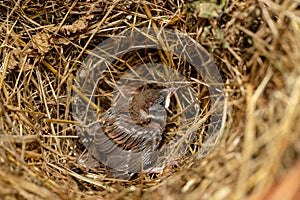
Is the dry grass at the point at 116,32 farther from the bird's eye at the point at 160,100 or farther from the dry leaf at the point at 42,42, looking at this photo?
the bird's eye at the point at 160,100

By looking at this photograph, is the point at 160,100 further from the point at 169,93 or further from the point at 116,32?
the point at 116,32

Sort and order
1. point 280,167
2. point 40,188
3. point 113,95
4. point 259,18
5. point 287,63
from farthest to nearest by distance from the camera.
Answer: point 113,95
point 259,18
point 40,188
point 287,63
point 280,167

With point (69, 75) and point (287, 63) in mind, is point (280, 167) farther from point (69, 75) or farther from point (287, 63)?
point (69, 75)

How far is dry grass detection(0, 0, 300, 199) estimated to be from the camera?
1.36m

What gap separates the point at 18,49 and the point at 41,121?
1.11 feet

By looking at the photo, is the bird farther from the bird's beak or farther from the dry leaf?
the dry leaf

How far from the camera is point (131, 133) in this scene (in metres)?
2.18

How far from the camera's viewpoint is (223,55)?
1.83 m

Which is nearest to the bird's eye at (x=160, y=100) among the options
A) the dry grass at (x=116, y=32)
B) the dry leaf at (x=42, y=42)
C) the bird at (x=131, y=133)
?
the bird at (x=131, y=133)

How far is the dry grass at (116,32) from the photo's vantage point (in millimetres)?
1361

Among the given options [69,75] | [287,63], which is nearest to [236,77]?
[287,63]

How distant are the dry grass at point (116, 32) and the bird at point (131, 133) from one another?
0.26ft

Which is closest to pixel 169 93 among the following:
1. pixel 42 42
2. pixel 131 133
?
pixel 131 133

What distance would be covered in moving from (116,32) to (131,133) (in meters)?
0.48
